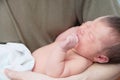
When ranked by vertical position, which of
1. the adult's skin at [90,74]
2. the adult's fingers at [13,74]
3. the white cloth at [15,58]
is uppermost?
the white cloth at [15,58]

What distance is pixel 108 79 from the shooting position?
5.34 ft

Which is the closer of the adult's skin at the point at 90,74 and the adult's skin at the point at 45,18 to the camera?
the adult's skin at the point at 90,74

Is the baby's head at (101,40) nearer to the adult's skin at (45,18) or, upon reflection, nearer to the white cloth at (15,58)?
the adult's skin at (45,18)

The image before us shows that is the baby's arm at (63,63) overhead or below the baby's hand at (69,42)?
below

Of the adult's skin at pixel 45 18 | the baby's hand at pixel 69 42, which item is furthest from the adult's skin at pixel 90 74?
the baby's hand at pixel 69 42

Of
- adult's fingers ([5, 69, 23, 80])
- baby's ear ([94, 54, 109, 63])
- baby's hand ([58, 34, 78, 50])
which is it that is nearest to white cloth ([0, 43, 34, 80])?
adult's fingers ([5, 69, 23, 80])

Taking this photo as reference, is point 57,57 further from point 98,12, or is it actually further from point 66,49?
point 98,12

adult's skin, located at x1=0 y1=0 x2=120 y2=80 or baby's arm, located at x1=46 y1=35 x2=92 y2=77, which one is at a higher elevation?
adult's skin, located at x1=0 y1=0 x2=120 y2=80

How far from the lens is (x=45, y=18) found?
1.72 m

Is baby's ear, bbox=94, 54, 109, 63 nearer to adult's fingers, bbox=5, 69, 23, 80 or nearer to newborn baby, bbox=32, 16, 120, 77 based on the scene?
newborn baby, bbox=32, 16, 120, 77

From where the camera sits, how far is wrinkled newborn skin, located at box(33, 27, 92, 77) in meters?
1.56

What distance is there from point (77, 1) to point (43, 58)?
33cm

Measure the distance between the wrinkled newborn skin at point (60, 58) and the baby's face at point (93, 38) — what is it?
0.09 feet

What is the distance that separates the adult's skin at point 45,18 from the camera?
1.65 m
